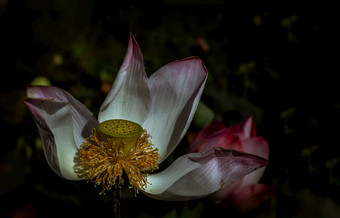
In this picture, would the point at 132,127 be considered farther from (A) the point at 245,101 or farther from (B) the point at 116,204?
(A) the point at 245,101

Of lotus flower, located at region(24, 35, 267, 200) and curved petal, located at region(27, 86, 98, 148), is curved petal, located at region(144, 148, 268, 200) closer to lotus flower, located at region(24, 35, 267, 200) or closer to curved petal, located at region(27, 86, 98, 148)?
lotus flower, located at region(24, 35, 267, 200)

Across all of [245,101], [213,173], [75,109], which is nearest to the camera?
[213,173]

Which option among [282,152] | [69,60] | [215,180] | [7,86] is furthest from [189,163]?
[69,60]

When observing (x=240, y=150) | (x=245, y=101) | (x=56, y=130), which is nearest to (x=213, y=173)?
(x=240, y=150)

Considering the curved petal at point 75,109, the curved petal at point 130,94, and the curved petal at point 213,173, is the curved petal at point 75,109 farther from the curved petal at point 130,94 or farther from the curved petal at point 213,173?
the curved petal at point 213,173

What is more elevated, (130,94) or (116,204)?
(130,94)

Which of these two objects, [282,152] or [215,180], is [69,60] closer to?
[282,152]

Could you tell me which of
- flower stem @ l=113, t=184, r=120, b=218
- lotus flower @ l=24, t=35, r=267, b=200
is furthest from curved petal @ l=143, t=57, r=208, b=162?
flower stem @ l=113, t=184, r=120, b=218
